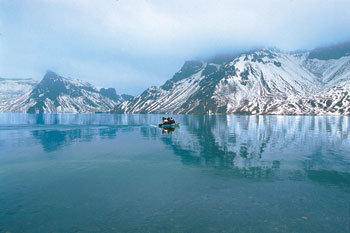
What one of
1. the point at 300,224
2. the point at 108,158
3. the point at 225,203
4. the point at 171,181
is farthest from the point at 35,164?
the point at 300,224

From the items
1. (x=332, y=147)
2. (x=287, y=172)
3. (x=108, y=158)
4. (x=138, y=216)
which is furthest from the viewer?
(x=332, y=147)

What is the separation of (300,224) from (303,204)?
584cm

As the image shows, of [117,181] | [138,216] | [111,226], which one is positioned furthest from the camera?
[117,181]

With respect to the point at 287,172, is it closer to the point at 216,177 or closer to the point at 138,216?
the point at 216,177

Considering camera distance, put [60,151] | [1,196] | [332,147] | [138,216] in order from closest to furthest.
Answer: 1. [138,216]
2. [1,196]
3. [60,151]
4. [332,147]

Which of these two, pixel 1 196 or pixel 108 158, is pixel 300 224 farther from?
pixel 108 158

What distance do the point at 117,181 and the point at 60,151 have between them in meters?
36.0

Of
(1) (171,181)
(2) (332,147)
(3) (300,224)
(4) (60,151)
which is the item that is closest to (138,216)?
(1) (171,181)

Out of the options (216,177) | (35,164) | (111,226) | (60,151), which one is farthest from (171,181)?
(60,151)

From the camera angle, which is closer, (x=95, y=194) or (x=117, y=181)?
(x=95, y=194)

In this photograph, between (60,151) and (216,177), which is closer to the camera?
(216,177)

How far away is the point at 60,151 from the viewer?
6606 centimetres

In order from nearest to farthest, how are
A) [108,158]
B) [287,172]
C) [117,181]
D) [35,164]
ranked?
[117,181]
[287,172]
[35,164]
[108,158]

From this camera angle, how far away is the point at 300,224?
23922 mm
